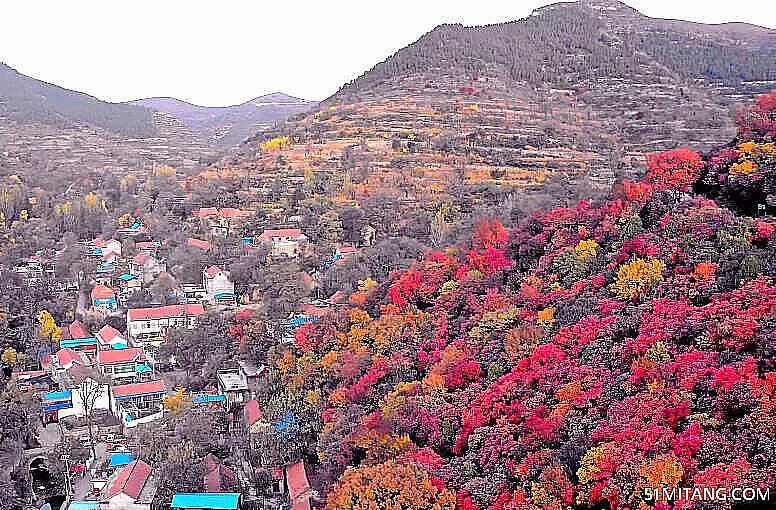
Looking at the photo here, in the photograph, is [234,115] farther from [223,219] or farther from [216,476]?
[216,476]

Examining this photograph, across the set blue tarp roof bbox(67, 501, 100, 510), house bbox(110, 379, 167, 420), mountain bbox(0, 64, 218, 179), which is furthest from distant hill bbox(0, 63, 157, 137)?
blue tarp roof bbox(67, 501, 100, 510)

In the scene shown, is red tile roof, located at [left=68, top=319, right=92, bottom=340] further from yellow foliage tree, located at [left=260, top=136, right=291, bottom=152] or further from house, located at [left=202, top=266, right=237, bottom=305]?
yellow foliage tree, located at [left=260, top=136, right=291, bottom=152]

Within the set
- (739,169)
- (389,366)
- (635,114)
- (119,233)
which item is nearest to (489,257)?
(389,366)

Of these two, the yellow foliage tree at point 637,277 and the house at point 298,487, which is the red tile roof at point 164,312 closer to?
the house at point 298,487

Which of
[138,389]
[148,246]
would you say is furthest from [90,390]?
[148,246]

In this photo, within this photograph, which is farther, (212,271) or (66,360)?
(212,271)

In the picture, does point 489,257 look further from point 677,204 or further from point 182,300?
point 182,300
